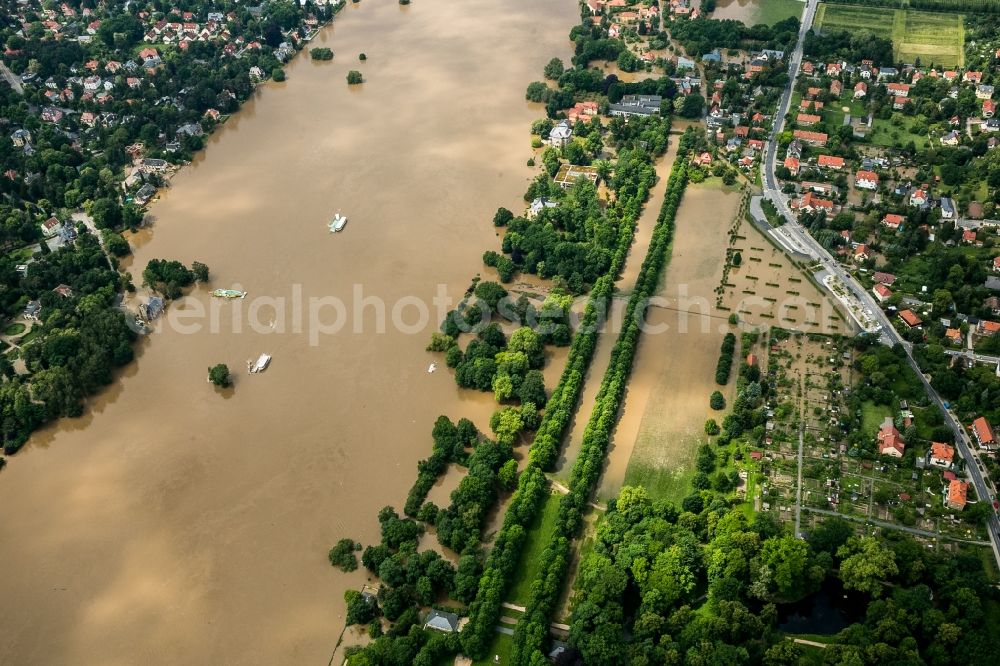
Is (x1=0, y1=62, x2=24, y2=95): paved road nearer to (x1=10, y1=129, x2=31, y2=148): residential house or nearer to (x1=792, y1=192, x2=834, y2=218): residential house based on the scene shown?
(x1=10, y1=129, x2=31, y2=148): residential house

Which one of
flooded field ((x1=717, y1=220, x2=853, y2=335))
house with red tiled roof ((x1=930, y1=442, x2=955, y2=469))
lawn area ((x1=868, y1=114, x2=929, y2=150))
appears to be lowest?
house with red tiled roof ((x1=930, y1=442, x2=955, y2=469))

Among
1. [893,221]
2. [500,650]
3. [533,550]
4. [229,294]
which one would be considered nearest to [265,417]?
[229,294]

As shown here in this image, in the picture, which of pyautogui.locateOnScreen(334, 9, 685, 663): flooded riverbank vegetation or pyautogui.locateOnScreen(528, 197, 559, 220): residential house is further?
pyautogui.locateOnScreen(528, 197, 559, 220): residential house

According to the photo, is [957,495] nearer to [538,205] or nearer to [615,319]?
[615,319]

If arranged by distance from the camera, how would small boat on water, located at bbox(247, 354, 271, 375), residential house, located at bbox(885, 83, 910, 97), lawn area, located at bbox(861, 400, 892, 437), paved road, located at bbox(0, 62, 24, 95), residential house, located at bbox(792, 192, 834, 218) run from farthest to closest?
paved road, located at bbox(0, 62, 24, 95) < residential house, located at bbox(885, 83, 910, 97) < residential house, located at bbox(792, 192, 834, 218) < small boat on water, located at bbox(247, 354, 271, 375) < lawn area, located at bbox(861, 400, 892, 437)

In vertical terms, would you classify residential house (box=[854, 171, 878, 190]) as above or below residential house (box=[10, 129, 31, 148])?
above

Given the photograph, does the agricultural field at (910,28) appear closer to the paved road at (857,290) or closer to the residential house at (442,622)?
the paved road at (857,290)

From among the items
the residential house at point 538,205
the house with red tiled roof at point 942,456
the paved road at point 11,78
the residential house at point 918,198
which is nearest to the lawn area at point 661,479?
the house with red tiled roof at point 942,456

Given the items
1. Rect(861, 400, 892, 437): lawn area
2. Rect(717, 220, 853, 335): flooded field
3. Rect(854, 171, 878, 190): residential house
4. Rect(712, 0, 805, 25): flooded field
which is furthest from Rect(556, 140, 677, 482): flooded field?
Rect(712, 0, 805, 25): flooded field
